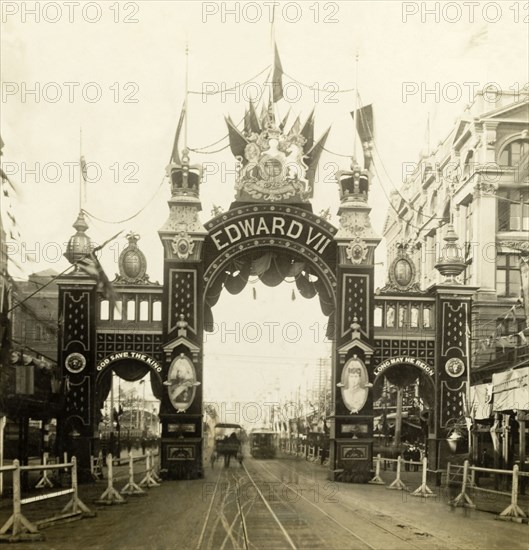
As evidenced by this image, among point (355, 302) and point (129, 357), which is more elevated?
point (355, 302)

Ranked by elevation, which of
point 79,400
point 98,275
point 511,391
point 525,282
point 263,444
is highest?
point 525,282

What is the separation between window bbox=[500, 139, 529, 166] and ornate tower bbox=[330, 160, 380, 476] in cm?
1678

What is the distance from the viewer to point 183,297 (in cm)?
3272

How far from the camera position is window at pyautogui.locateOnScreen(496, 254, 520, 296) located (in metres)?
47.6

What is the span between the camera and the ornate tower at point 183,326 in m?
31.9

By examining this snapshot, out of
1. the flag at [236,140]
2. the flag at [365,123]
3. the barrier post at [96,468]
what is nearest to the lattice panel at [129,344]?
the barrier post at [96,468]

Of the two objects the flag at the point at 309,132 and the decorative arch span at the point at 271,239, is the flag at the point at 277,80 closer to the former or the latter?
the flag at the point at 309,132

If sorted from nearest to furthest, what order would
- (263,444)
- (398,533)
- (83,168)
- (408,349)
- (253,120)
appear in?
(398,533)
(83,168)
(408,349)
(253,120)
(263,444)

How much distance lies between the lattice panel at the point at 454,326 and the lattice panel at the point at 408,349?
51cm

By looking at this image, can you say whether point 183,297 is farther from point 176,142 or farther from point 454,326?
point 454,326

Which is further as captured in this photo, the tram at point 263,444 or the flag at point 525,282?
the tram at point 263,444

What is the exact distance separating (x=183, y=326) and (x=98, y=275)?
3311mm

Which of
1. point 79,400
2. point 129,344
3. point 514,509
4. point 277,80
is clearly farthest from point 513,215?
point 514,509

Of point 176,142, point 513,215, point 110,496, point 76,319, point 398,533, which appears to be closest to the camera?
point 398,533
